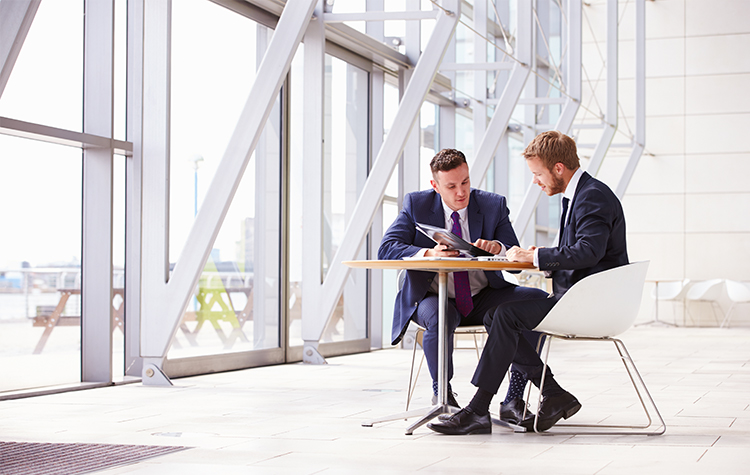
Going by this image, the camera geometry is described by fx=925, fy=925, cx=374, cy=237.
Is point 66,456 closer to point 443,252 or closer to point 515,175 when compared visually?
point 443,252

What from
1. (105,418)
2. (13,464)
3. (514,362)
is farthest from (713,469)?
(105,418)

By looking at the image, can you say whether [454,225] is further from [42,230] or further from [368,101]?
[368,101]

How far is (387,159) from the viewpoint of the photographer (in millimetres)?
6754

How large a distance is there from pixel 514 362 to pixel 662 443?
2.13 ft

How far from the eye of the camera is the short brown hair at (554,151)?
353 cm

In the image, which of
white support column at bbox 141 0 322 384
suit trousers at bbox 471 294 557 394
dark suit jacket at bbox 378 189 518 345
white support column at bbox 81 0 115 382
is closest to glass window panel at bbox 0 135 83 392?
white support column at bbox 81 0 115 382

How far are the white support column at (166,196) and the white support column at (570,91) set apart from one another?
16.1 feet

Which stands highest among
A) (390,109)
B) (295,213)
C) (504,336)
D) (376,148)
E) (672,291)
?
Result: (390,109)

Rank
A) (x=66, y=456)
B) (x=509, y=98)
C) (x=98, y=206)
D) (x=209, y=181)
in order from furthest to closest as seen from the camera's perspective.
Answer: (x=509, y=98), (x=209, y=181), (x=98, y=206), (x=66, y=456)

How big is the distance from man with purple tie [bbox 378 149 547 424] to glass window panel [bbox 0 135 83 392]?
2.36 meters

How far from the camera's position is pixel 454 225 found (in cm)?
378

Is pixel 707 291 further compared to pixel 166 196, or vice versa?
pixel 707 291

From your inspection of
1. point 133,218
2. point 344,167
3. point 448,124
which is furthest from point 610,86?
point 133,218

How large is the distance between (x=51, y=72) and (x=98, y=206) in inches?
31.6
